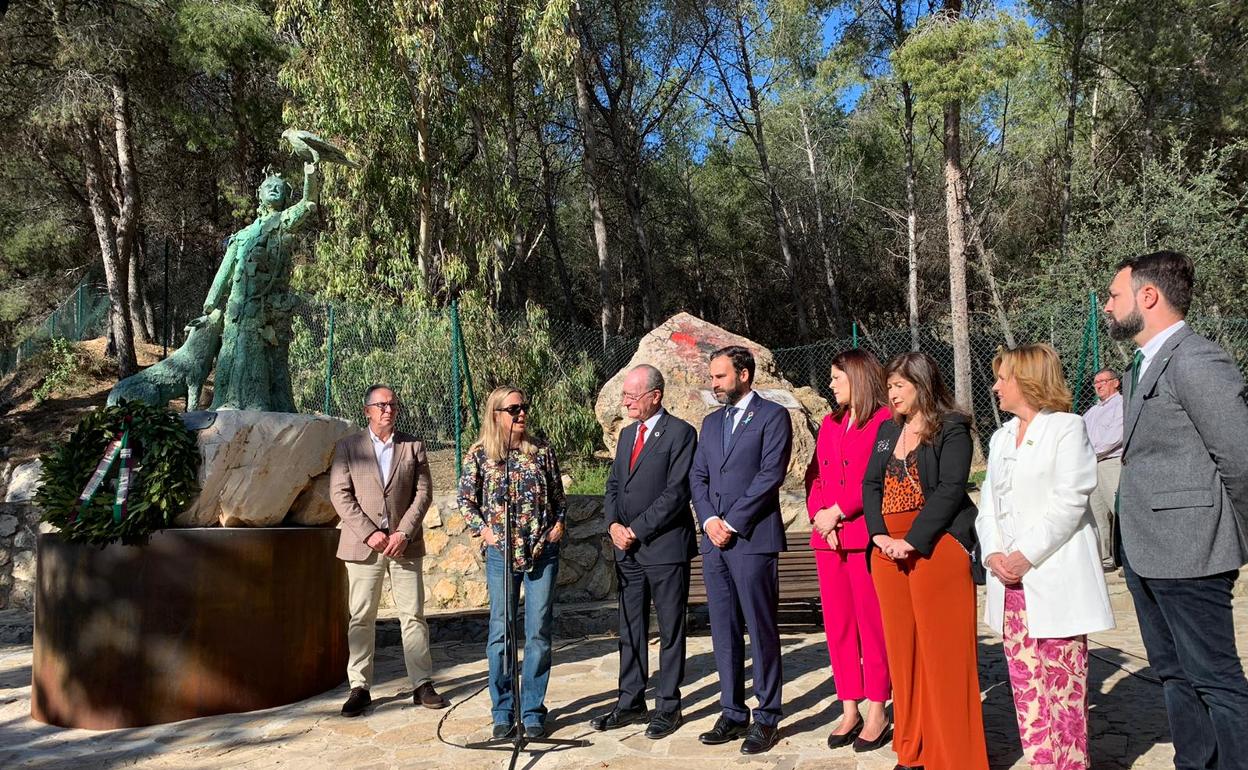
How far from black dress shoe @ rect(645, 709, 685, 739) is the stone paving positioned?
1.8 inches

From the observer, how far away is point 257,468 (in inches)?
207

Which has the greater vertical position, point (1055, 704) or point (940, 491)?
point (940, 491)

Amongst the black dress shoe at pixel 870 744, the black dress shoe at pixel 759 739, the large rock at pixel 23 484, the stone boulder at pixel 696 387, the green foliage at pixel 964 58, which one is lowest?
the black dress shoe at pixel 870 744

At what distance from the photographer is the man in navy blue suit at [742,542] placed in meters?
4.34

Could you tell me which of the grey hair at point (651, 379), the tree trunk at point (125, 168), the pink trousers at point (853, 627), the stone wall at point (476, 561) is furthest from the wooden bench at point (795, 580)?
the tree trunk at point (125, 168)

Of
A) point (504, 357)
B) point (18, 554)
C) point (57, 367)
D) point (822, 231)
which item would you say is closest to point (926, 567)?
point (18, 554)

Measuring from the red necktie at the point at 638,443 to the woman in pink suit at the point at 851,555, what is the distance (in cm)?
90

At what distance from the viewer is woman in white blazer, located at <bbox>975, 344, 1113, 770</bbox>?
3.34m

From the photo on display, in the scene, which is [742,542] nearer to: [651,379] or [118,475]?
[651,379]

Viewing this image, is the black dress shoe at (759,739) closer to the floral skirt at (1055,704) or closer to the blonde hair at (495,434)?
the floral skirt at (1055,704)

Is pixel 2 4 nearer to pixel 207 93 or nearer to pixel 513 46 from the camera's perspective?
pixel 513 46

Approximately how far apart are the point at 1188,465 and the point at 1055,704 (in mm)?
1040

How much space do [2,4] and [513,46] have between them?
14.2 meters

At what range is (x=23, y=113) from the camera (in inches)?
702
